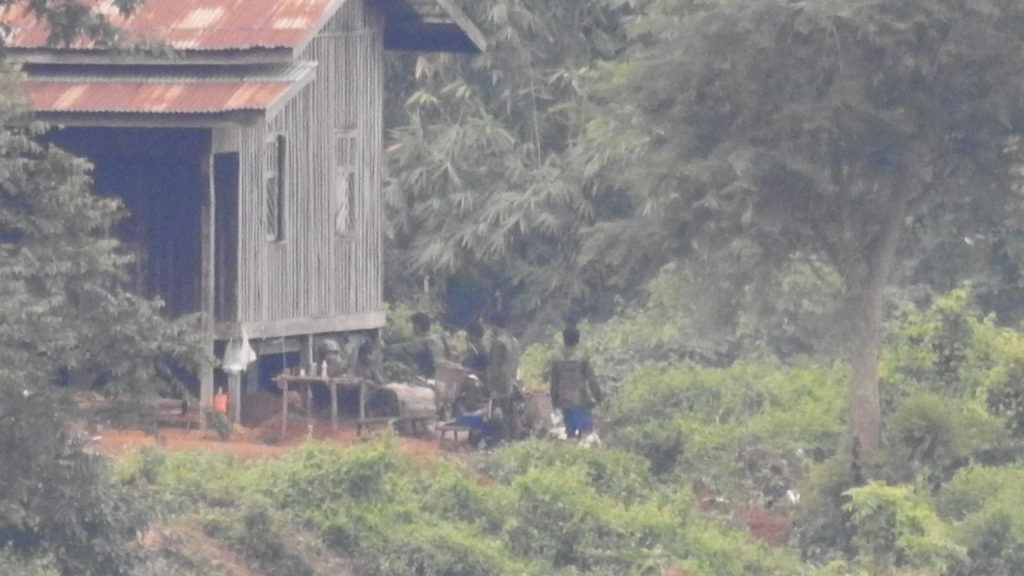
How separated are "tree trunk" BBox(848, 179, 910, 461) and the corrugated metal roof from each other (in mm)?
5244

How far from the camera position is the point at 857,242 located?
61.2 ft

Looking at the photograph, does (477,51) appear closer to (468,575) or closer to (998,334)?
(998,334)

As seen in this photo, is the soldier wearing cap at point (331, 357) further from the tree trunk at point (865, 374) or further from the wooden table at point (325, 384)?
the tree trunk at point (865, 374)

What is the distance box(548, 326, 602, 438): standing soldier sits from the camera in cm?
1942

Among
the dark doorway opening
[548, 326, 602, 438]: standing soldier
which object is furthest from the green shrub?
the dark doorway opening

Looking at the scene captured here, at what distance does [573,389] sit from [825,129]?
3.61 meters

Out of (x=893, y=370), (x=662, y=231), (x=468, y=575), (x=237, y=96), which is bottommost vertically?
(x=468, y=575)

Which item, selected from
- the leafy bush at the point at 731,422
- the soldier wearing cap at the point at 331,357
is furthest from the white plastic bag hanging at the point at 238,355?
the leafy bush at the point at 731,422

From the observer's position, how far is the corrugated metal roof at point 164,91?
18.3 meters

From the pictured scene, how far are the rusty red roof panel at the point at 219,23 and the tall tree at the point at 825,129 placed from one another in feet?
9.42

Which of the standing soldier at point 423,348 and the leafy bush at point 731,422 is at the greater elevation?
the standing soldier at point 423,348

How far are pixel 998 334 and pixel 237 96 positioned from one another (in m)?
8.07

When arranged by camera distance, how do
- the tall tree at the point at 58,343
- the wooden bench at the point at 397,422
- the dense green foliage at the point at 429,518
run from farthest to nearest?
the wooden bench at the point at 397,422 < the dense green foliage at the point at 429,518 < the tall tree at the point at 58,343

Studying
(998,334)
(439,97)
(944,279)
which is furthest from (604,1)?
(998,334)
